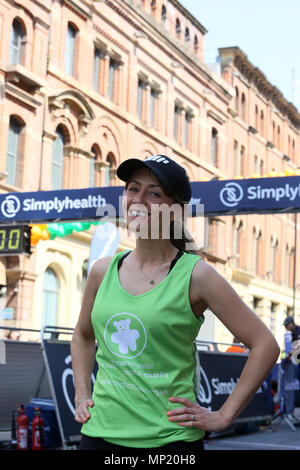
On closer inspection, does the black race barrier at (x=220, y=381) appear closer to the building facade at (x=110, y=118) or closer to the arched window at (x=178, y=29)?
the building facade at (x=110, y=118)

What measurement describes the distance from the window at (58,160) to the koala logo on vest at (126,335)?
2338cm

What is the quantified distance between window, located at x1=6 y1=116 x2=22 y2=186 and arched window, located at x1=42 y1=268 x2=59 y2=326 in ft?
11.6

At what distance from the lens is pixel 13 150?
2377 centimetres

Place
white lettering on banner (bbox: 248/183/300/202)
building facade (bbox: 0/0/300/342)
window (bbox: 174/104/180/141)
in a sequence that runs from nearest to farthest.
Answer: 1. white lettering on banner (bbox: 248/183/300/202)
2. building facade (bbox: 0/0/300/342)
3. window (bbox: 174/104/180/141)

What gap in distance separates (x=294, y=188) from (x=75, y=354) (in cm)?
1028

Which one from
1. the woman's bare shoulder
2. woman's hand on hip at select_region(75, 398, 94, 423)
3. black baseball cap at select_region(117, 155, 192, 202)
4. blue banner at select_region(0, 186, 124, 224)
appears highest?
blue banner at select_region(0, 186, 124, 224)

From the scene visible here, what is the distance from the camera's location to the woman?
244 centimetres

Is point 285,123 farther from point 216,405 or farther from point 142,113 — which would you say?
point 216,405

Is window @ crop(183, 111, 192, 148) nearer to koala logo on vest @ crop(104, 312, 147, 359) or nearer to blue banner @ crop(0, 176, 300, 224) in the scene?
blue banner @ crop(0, 176, 300, 224)

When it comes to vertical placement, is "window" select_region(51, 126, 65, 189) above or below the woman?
above

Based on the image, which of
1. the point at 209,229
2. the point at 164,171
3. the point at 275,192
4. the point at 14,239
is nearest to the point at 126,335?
the point at 164,171

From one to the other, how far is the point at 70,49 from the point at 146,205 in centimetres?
2528

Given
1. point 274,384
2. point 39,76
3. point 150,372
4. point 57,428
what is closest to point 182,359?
point 150,372

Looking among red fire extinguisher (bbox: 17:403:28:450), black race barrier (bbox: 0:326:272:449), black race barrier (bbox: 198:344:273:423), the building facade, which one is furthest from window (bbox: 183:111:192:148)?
red fire extinguisher (bbox: 17:403:28:450)
